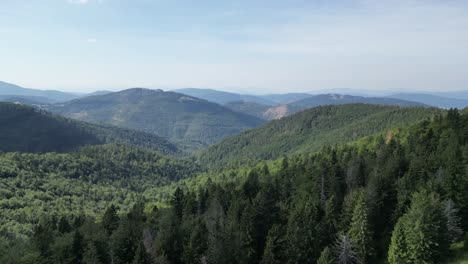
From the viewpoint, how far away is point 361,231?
2347 inches

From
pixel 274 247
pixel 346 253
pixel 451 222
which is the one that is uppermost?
pixel 451 222

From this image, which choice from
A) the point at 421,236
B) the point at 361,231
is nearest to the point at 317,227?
the point at 361,231

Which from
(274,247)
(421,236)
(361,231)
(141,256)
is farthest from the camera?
(141,256)

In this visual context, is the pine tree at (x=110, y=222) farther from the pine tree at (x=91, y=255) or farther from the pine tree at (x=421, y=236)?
the pine tree at (x=421, y=236)

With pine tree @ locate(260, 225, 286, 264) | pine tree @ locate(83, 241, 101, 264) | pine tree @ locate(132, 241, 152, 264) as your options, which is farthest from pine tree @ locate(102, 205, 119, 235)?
pine tree @ locate(260, 225, 286, 264)

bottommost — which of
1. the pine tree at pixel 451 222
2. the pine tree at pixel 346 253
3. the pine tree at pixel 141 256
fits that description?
the pine tree at pixel 141 256

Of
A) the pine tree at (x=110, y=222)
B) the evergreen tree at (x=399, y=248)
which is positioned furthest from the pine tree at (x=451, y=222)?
the pine tree at (x=110, y=222)

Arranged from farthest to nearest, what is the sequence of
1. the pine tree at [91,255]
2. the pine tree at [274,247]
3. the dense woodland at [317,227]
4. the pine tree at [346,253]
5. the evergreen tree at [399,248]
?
the pine tree at [91,255] < the pine tree at [274,247] < the dense woodland at [317,227] < the pine tree at [346,253] < the evergreen tree at [399,248]

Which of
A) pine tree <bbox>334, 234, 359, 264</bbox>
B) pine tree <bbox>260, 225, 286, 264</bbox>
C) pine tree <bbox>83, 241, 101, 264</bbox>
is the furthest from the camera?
pine tree <bbox>83, 241, 101, 264</bbox>

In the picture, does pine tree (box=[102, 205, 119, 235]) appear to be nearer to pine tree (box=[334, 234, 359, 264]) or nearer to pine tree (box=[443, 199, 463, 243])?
pine tree (box=[334, 234, 359, 264])

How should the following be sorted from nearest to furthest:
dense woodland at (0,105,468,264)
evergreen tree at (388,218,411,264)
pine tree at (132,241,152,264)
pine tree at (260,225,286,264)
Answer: evergreen tree at (388,218,411,264) → dense woodland at (0,105,468,264) → pine tree at (260,225,286,264) → pine tree at (132,241,152,264)

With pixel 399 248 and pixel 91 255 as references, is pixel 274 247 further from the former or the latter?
pixel 91 255

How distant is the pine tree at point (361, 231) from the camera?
59.3 metres

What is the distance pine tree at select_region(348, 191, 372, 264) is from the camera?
59.3 metres
